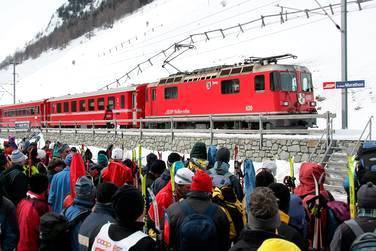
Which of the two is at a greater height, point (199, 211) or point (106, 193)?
point (106, 193)

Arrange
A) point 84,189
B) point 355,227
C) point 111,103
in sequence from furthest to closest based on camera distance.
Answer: point 111,103 → point 84,189 → point 355,227

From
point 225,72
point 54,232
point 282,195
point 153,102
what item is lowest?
point 54,232

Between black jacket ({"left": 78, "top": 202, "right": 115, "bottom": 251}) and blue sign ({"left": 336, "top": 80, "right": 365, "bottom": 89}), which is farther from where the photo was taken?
blue sign ({"left": 336, "top": 80, "right": 365, "bottom": 89})

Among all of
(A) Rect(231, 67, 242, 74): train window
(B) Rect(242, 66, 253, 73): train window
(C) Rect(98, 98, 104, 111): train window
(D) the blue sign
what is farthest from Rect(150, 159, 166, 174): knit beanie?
(C) Rect(98, 98, 104, 111): train window

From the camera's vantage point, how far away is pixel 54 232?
170 inches

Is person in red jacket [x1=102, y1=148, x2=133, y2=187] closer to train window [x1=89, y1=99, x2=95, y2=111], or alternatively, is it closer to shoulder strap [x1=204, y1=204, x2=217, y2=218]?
shoulder strap [x1=204, y1=204, x2=217, y2=218]

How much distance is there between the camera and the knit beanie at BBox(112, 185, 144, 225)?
11.7ft

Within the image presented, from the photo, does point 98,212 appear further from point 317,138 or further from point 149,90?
point 149,90

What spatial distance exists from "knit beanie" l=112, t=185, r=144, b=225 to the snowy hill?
825 inches

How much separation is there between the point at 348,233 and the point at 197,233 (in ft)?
4.03

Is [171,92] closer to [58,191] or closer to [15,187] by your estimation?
[58,191]

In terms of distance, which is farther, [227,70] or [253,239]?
[227,70]

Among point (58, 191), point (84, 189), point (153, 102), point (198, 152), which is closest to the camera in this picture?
point (84, 189)

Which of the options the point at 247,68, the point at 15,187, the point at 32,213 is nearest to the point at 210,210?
the point at 32,213
